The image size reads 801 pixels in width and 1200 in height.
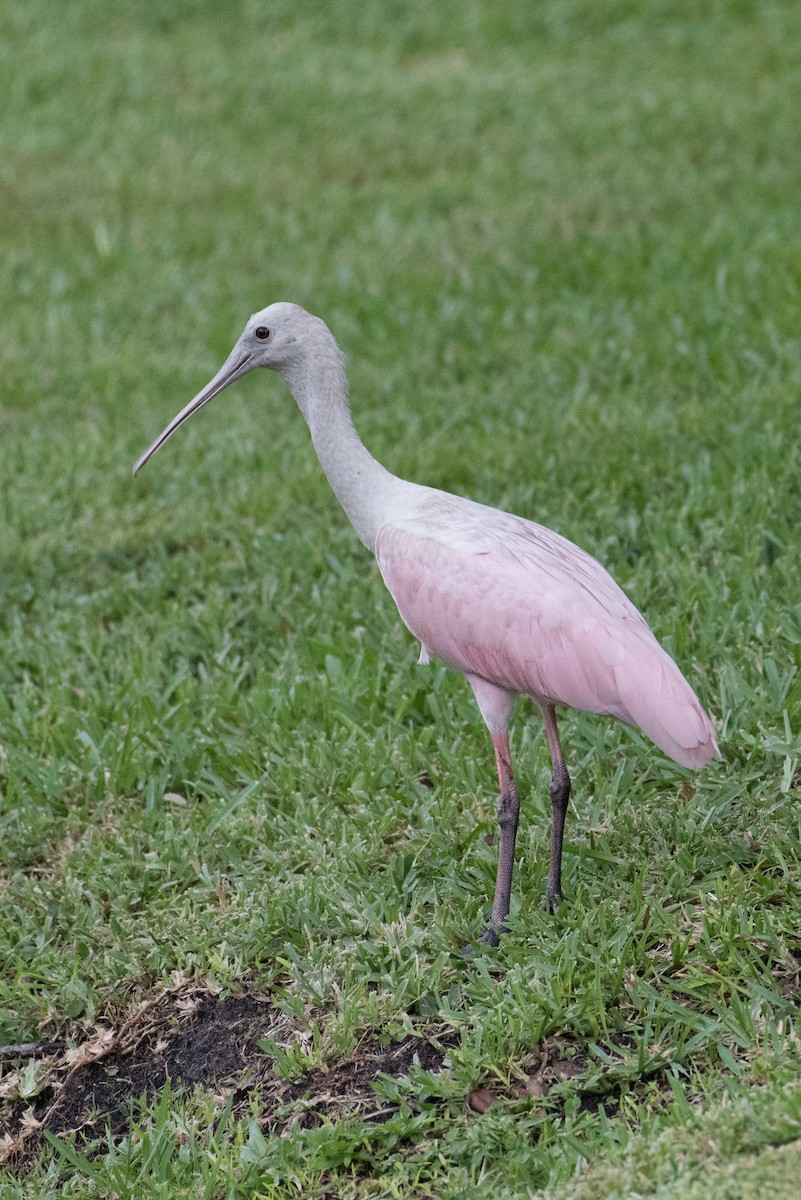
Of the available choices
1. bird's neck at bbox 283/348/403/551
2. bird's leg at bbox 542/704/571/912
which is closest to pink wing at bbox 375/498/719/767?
bird's neck at bbox 283/348/403/551

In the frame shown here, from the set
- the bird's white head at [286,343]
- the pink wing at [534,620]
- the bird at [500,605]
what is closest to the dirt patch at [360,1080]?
the bird at [500,605]

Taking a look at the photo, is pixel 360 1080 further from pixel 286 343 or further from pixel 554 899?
pixel 286 343

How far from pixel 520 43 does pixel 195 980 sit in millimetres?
10356

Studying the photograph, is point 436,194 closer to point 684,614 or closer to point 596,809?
point 684,614

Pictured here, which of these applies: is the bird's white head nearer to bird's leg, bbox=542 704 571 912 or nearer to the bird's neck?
the bird's neck

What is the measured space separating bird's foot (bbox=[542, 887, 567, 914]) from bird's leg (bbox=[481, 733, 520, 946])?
10 cm

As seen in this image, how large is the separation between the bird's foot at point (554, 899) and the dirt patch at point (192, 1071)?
0.46 meters

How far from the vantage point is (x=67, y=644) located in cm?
565

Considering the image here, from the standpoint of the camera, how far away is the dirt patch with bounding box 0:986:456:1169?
354cm

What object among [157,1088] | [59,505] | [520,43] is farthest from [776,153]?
[157,1088]

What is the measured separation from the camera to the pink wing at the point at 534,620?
3.56m

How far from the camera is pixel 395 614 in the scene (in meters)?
5.44

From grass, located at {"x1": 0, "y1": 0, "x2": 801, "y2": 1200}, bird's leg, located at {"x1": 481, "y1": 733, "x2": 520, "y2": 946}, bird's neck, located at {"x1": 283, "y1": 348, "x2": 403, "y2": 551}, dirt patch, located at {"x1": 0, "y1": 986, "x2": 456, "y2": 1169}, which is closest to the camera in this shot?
grass, located at {"x1": 0, "y1": 0, "x2": 801, "y2": 1200}

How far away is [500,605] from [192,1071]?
1.39 m
